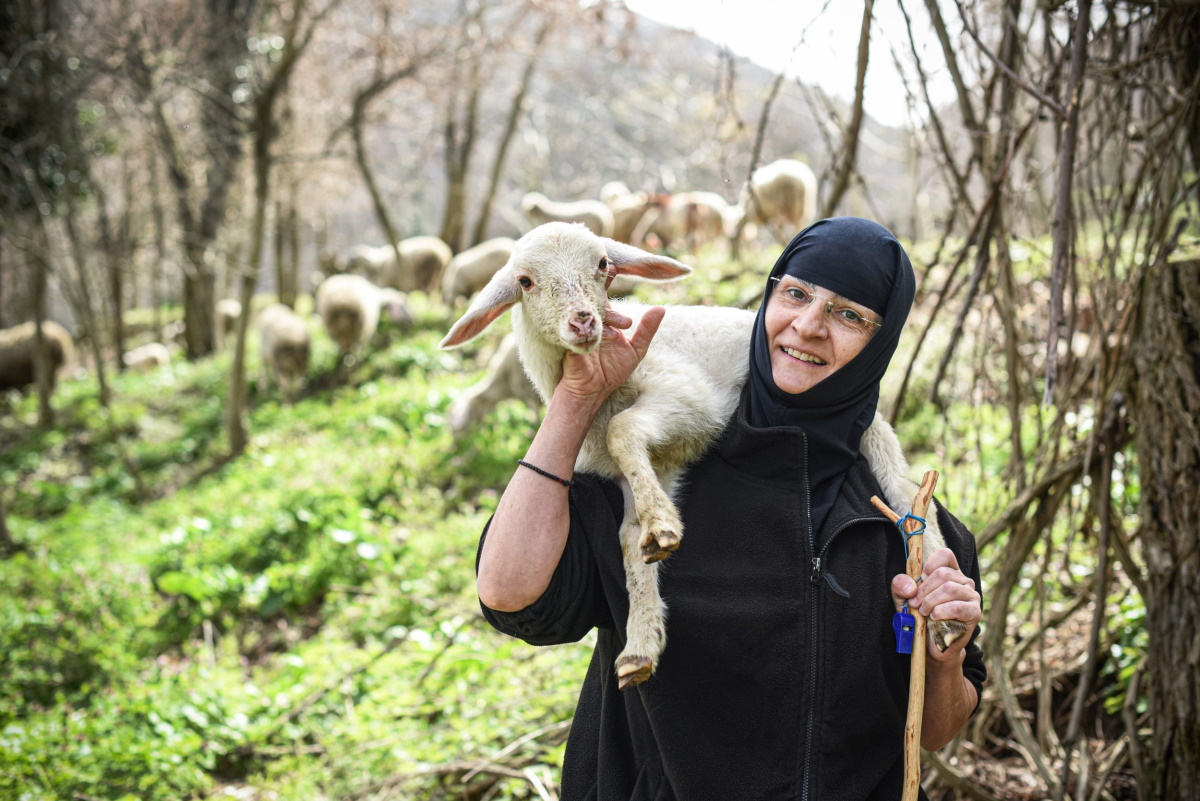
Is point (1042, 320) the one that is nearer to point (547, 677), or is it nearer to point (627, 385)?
point (547, 677)

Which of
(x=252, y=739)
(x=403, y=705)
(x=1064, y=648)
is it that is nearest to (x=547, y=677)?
(x=403, y=705)

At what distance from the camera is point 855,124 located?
2711 millimetres

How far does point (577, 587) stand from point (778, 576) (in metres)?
0.44

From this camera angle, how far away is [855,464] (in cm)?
198

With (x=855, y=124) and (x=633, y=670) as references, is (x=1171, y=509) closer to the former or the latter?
(x=855, y=124)

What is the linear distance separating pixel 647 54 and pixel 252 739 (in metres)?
13.5

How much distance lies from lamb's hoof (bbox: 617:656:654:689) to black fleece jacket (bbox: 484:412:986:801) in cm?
11

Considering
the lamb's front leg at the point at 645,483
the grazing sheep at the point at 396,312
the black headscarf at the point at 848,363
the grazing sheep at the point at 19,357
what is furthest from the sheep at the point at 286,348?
the black headscarf at the point at 848,363

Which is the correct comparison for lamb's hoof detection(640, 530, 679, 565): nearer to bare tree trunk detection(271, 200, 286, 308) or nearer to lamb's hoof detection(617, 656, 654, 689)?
lamb's hoof detection(617, 656, 654, 689)

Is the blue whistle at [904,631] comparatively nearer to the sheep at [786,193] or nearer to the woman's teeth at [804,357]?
the woman's teeth at [804,357]

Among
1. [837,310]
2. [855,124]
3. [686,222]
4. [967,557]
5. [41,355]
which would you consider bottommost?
[41,355]

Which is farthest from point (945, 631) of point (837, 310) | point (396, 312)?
point (396, 312)

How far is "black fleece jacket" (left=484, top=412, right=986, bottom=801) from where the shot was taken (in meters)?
1.72

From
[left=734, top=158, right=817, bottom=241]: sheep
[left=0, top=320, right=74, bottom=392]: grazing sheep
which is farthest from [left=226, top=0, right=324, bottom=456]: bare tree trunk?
[left=0, top=320, right=74, bottom=392]: grazing sheep
